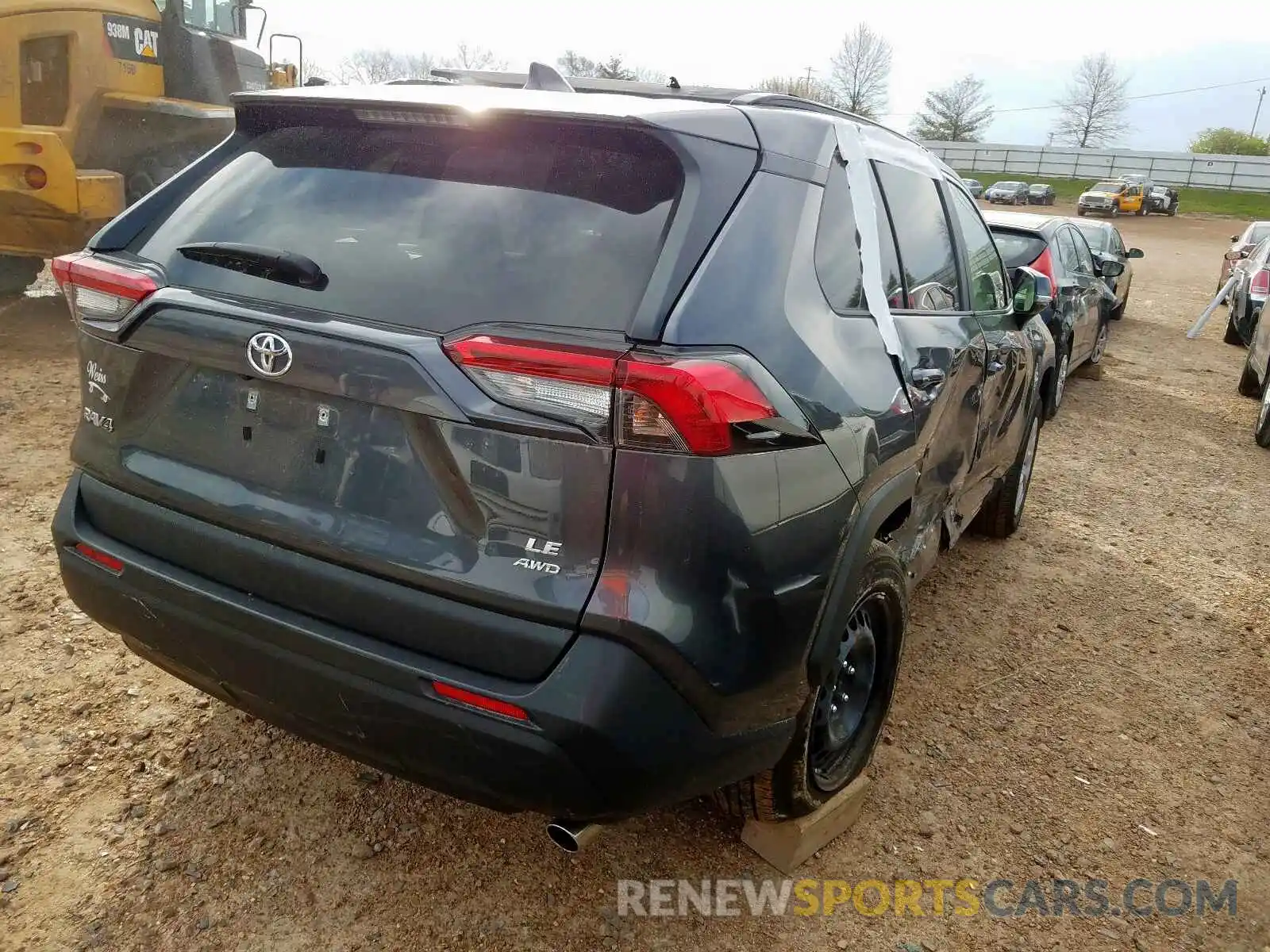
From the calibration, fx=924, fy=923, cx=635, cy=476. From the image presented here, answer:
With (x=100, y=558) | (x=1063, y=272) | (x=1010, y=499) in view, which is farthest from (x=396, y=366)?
(x=1063, y=272)

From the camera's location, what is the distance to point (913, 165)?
10.4ft

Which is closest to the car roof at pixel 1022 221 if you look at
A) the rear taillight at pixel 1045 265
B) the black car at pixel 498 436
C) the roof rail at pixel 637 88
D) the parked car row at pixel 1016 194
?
the rear taillight at pixel 1045 265

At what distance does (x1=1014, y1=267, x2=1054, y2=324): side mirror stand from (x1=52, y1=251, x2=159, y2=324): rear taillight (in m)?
3.39

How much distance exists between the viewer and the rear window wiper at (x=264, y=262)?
1979 millimetres

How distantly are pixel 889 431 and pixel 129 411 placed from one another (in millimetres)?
1864

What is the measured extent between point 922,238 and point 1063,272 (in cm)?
592

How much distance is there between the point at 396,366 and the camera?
178 centimetres

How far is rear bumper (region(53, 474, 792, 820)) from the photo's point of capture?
5.73ft

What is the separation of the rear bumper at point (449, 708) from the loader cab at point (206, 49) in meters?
7.36

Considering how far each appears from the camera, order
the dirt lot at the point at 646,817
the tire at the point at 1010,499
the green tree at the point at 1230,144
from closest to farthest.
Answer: the dirt lot at the point at 646,817, the tire at the point at 1010,499, the green tree at the point at 1230,144

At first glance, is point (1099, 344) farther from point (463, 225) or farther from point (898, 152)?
point (463, 225)

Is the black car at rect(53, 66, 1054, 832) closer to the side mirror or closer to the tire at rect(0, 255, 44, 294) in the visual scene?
the side mirror

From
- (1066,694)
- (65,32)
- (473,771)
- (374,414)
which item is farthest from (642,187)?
(65,32)

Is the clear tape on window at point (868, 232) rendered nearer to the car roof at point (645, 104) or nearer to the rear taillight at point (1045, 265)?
the car roof at point (645, 104)
